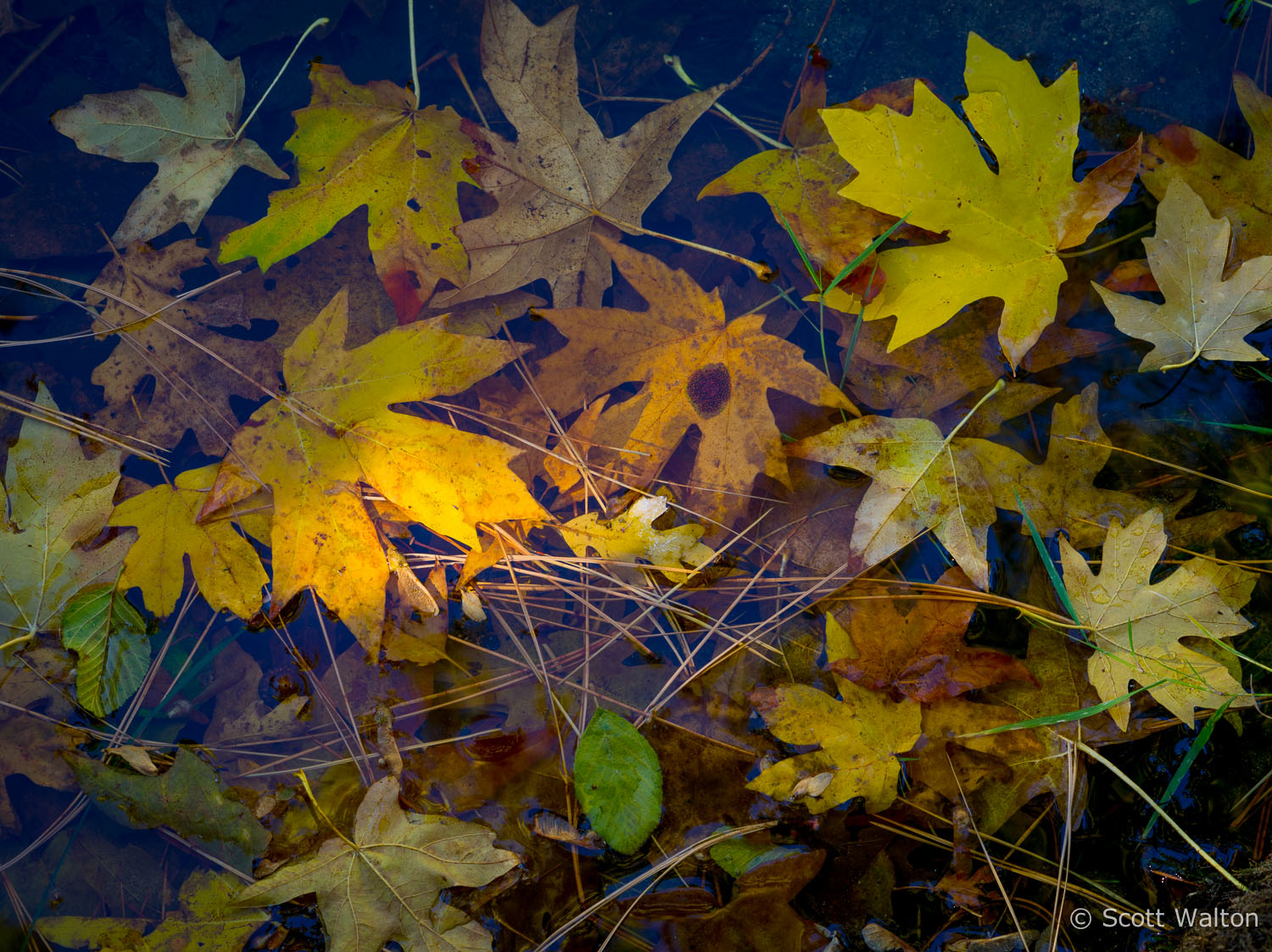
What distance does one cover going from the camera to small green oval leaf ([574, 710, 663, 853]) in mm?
1642

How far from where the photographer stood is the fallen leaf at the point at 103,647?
1.81 metres

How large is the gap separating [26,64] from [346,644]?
202cm

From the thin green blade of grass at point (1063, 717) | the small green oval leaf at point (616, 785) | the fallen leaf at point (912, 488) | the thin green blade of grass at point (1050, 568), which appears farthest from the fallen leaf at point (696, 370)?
the thin green blade of grass at point (1063, 717)

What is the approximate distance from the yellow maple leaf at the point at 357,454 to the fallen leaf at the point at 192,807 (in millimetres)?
546

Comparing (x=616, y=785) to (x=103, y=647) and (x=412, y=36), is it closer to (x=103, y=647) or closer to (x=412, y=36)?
(x=103, y=647)

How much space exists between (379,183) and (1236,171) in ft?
7.19

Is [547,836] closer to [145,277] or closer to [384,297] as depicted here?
[384,297]

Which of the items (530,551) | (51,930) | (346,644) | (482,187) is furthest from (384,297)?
(51,930)

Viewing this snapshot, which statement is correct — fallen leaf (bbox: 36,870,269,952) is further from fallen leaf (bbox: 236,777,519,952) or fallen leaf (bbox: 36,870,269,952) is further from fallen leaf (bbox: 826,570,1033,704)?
fallen leaf (bbox: 826,570,1033,704)

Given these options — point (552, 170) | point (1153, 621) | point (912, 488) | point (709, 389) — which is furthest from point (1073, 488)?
point (552, 170)

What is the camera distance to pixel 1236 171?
Answer: 1.67m

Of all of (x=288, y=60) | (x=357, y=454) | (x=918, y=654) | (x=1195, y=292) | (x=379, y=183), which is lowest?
(x=918, y=654)

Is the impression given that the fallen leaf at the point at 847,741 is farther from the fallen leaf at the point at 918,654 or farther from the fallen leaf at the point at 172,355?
the fallen leaf at the point at 172,355
